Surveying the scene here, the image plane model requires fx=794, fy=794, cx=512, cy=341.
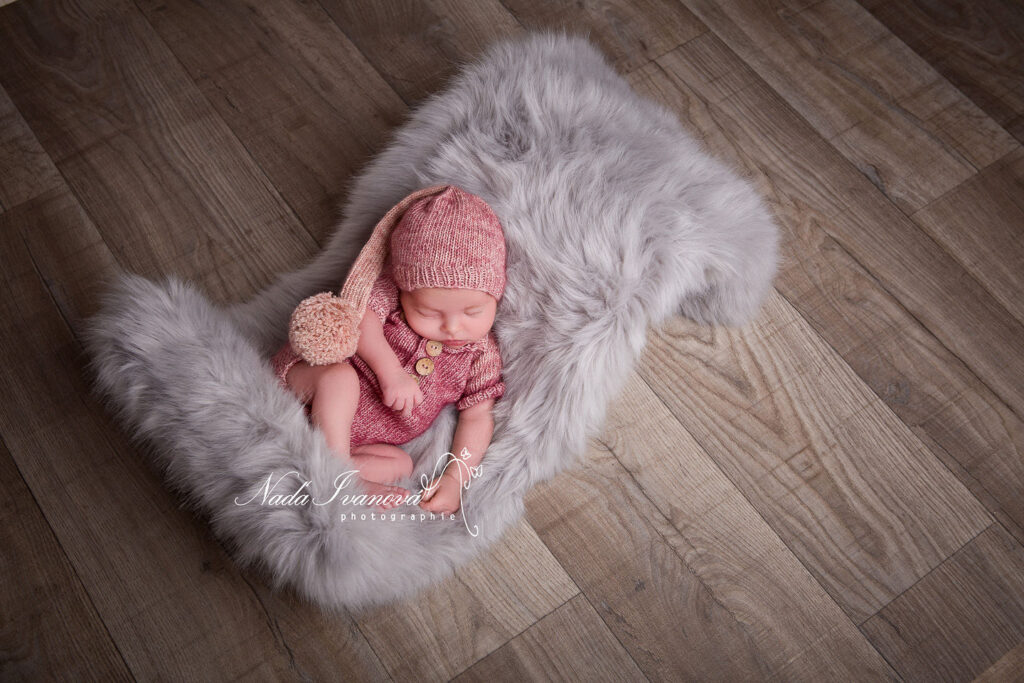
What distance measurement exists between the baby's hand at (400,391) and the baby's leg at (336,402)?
41mm

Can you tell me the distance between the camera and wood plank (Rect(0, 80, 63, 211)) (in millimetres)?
1345

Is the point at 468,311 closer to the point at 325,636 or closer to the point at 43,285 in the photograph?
the point at 325,636

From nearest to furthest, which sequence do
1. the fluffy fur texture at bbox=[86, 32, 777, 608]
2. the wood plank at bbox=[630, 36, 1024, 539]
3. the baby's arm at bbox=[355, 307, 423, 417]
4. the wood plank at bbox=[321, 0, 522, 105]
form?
the fluffy fur texture at bbox=[86, 32, 777, 608] → the baby's arm at bbox=[355, 307, 423, 417] → the wood plank at bbox=[630, 36, 1024, 539] → the wood plank at bbox=[321, 0, 522, 105]

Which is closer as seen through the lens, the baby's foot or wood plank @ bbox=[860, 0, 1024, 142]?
the baby's foot

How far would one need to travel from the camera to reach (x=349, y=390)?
1.07 meters

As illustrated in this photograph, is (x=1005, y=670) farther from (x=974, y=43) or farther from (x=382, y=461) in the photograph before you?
(x=974, y=43)

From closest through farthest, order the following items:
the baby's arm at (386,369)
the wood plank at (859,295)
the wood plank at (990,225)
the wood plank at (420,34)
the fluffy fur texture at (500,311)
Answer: the fluffy fur texture at (500,311) → the baby's arm at (386,369) → the wood plank at (859,295) → the wood plank at (990,225) → the wood plank at (420,34)

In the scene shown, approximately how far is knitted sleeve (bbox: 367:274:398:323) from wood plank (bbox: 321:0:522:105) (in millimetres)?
490

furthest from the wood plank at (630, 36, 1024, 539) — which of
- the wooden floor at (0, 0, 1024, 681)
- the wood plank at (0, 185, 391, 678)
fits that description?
the wood plank at (0, 185, 391, 678)

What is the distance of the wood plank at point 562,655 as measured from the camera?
41.5 inches

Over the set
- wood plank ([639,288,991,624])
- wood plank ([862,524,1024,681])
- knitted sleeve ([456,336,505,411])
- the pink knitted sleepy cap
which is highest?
the pink knitted sleepy cap

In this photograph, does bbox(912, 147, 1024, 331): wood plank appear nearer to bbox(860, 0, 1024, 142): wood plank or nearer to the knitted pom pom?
bbox(860, 0, 1024, 142): wood plank

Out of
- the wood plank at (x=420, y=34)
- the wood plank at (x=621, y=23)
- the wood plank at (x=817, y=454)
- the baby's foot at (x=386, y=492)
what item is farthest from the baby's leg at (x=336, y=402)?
the wood plank at (x=621, y=23)

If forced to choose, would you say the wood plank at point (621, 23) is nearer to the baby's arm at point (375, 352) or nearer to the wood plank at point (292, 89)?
the wood plank at point (292, 89)
